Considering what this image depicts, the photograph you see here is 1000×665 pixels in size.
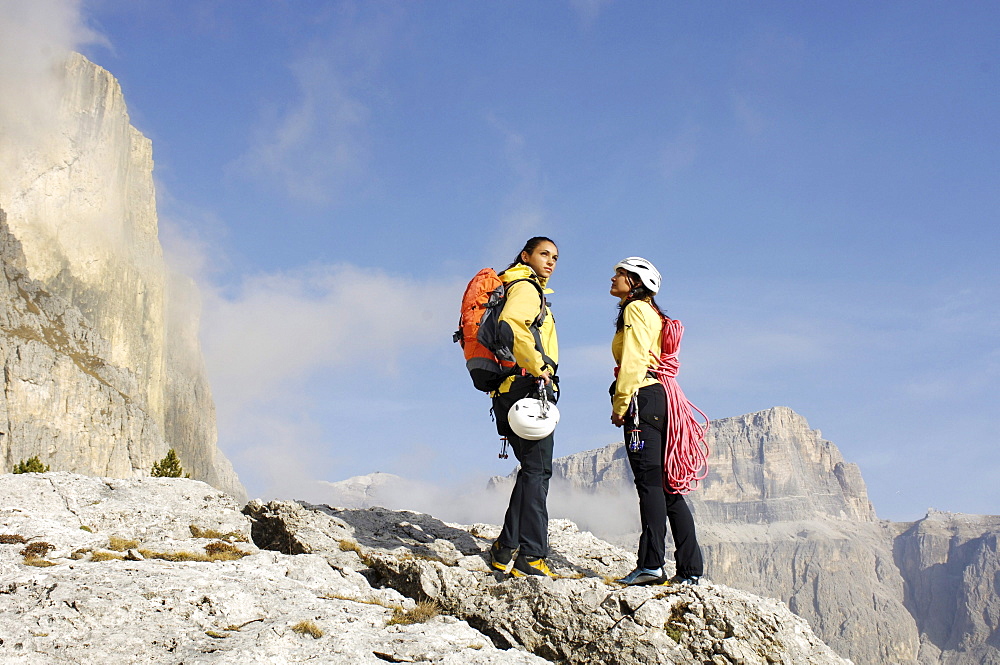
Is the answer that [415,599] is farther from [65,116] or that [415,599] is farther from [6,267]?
[65,116]

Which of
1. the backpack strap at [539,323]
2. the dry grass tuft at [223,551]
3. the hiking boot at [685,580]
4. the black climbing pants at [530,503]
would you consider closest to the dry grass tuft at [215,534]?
the dry grass tuft at [223,551]

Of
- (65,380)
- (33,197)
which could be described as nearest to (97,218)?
(33,197)

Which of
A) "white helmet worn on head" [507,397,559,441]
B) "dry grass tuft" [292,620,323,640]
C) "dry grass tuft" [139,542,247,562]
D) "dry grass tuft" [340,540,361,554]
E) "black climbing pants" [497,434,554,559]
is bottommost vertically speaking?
"dry grass tuft" [292,620,323,640]

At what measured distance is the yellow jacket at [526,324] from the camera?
8102mm

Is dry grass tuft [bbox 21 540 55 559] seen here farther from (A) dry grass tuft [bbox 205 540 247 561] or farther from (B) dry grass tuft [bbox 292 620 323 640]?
(B) dry grass tuft [bbox 292 620 323 640]

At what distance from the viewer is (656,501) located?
7953 mm

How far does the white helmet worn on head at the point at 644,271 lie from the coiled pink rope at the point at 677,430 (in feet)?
1.39

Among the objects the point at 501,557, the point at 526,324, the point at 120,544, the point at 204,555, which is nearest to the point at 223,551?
the point at 204,555

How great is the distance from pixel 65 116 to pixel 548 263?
517ft

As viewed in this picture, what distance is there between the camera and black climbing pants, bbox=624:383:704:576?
7.91 meters

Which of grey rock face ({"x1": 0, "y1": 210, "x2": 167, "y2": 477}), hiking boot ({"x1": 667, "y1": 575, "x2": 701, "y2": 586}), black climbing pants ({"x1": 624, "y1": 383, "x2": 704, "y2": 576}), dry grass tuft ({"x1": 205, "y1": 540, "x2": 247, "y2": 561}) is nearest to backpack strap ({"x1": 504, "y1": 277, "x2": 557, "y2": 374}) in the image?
black climbing pants ({"x1": 624, "y1": 383, "x2": 704, "y2": 576})

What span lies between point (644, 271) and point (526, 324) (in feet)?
5.30

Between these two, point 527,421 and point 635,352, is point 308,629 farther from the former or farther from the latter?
point 635,352

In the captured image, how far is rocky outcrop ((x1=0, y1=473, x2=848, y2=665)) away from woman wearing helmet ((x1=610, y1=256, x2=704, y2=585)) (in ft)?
2.02
